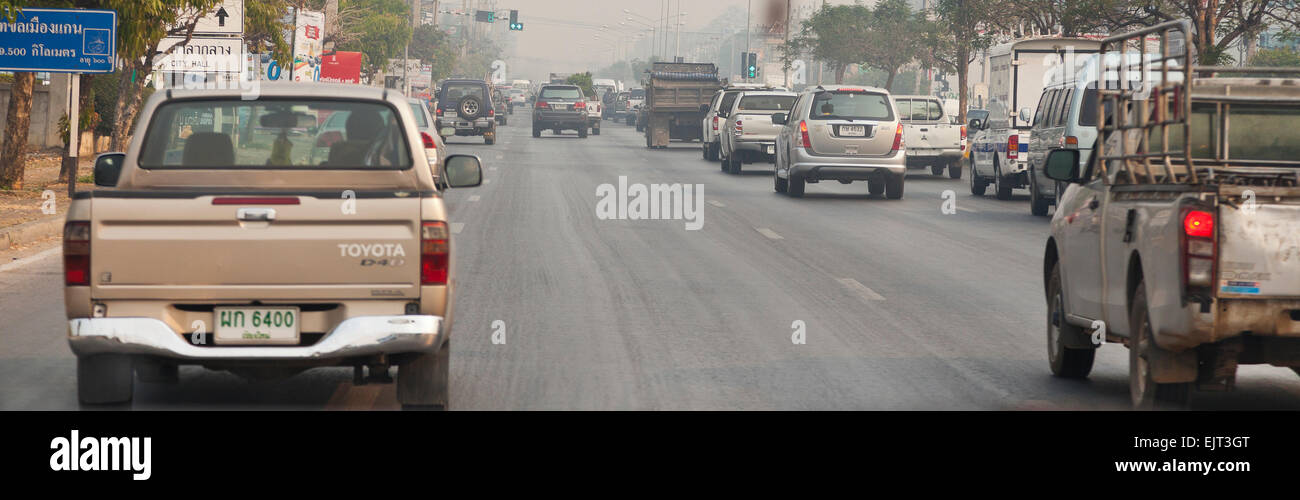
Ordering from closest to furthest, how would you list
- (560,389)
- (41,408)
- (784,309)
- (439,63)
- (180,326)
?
(180,326)
(41,408)
(560,389)
(784,309)
(439,63)

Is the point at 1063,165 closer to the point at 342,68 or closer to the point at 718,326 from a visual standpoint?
the point at 718,326

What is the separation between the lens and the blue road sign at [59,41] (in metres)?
20.7

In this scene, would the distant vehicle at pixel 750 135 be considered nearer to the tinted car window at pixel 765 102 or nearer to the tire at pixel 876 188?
the tinted car window at pixel 765 102

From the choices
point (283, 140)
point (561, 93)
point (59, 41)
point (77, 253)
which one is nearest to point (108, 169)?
point (283, 140)

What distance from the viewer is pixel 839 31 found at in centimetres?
8969

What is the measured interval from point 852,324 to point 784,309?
0.91 meters

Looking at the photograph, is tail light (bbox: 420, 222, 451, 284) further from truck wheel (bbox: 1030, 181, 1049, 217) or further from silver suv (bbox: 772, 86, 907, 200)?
silver suv (bbox: 772, 86, 907, 200)

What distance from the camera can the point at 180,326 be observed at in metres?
7.10

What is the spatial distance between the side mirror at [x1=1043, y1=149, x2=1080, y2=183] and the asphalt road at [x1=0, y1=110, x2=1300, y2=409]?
3.79 feet

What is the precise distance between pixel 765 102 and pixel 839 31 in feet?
179

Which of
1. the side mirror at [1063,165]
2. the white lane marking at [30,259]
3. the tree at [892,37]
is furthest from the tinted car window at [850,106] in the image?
the tree at [892,37]

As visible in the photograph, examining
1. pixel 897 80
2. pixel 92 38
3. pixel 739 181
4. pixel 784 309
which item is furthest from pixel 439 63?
pixel 784 309

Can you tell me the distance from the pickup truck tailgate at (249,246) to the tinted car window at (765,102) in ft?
96.0
